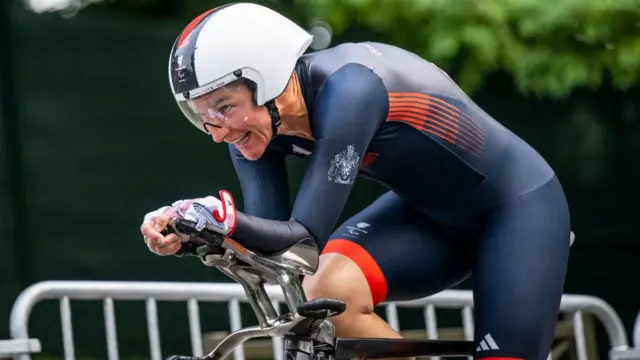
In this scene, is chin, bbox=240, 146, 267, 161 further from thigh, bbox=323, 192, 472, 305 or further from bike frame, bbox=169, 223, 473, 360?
thigh, bbox=323, 192, 472, 305

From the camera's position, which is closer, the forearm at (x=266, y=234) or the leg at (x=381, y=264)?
the forearm at (x=266, y=234)

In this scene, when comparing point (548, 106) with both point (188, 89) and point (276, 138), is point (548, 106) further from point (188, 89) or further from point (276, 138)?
point (188, 89)

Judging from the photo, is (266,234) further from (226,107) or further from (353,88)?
(353,88)

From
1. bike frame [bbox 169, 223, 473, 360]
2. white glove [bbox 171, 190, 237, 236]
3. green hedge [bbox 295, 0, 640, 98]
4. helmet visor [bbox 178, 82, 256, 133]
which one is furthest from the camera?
green hedge [bbox 295, 0, 640, 98]

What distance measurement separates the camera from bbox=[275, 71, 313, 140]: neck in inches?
129

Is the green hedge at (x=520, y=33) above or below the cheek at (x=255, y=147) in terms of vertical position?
above

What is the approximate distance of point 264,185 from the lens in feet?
11.8

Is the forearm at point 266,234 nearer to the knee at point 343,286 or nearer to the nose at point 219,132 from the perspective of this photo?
the nose at point 219,132

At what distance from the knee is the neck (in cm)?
42

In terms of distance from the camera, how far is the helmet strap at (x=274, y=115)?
3.22m

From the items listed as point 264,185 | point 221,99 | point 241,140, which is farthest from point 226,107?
point 264,185

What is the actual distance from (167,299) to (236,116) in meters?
2.01

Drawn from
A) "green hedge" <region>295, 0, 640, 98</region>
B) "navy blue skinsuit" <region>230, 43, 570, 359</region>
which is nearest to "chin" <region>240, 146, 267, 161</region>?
"navy blue skinsuit" <region>230, 43, 570, 359</region>

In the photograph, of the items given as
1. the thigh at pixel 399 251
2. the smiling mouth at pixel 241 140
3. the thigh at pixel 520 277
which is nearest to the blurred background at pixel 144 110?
the thigh at pixel 399 251
